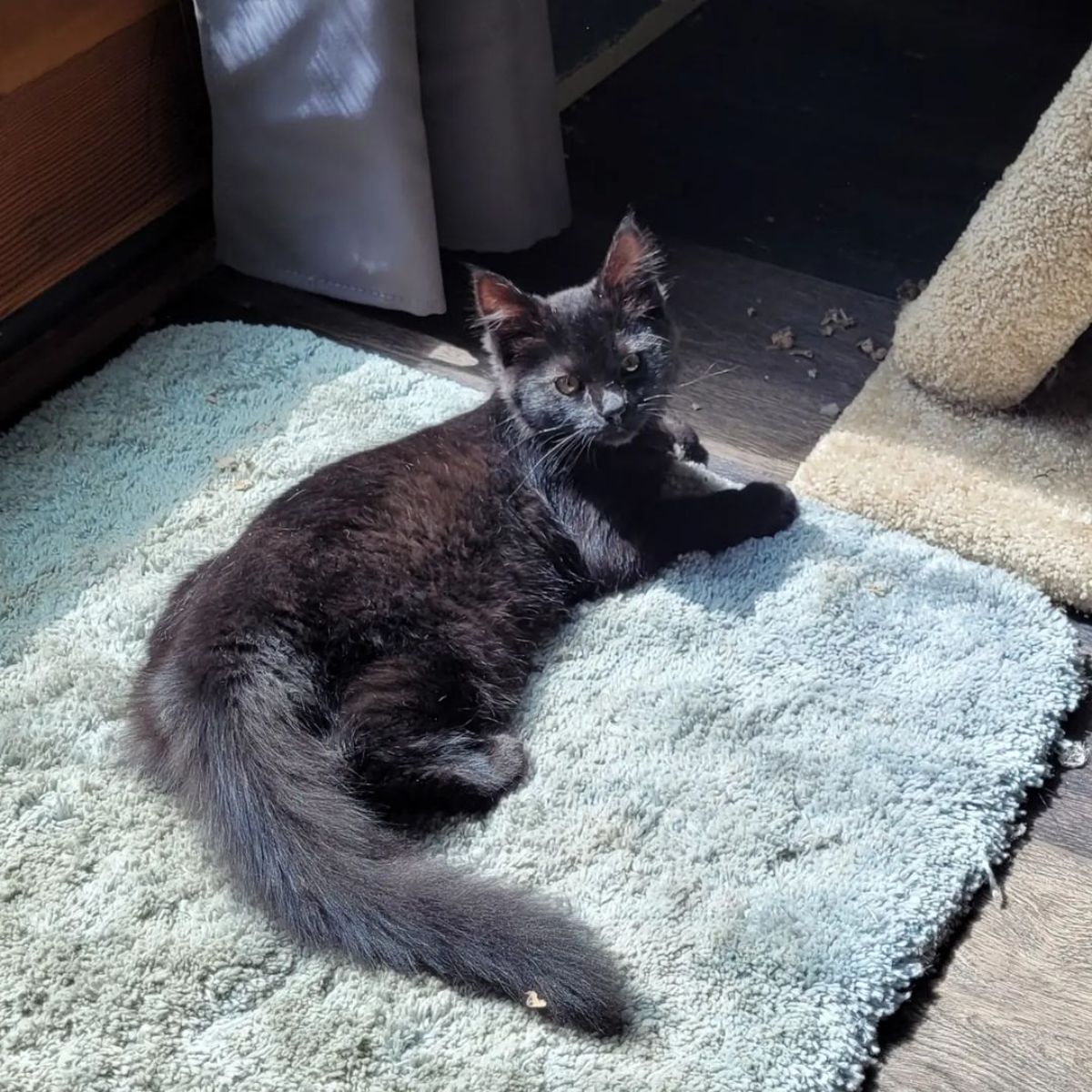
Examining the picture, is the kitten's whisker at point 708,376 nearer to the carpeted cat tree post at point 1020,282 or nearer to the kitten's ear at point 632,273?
the carpeted cat tree post at point 1020,282

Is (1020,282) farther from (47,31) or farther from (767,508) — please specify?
(47,31)

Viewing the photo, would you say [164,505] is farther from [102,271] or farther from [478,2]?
[478,2]

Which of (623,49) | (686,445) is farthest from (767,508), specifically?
(623,49)

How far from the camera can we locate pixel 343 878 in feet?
3.82

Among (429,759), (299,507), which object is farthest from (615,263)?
(429,759)

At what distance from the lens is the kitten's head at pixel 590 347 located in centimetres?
151

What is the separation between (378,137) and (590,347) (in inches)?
25.0

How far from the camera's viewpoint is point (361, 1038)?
1.15 metres

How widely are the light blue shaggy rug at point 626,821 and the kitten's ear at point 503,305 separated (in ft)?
1.26

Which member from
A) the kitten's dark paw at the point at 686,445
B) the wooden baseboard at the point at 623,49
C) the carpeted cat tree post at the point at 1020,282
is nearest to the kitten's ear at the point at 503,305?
the kitten's dark paw at the point at 686,445

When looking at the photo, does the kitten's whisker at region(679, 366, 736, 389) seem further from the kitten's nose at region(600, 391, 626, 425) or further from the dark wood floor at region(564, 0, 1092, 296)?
the kitten's nose at region(600, 391, 626, 425)

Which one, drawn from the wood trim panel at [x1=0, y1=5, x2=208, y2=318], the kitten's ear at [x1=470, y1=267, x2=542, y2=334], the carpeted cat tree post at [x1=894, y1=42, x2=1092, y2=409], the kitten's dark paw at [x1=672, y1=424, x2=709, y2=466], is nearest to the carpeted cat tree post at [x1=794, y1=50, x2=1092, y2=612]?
the carpeted cat tree post at [x1=894, y1=42, x2=1092, y2=409]

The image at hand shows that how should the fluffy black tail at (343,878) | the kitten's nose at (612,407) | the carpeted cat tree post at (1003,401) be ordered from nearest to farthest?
1. the fluffy black tail at (343,878)
2. the kitten's nose at (612,407)
3. the carpeted cat tree post at (1003,401)

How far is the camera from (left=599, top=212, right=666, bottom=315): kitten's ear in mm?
1521
